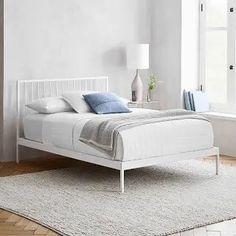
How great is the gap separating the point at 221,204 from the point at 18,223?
1.52 metres

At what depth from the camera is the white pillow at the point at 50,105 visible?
608 centimetres

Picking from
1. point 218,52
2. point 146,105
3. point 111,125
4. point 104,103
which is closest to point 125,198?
point 111,125

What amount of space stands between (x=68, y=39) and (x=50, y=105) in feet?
3.43

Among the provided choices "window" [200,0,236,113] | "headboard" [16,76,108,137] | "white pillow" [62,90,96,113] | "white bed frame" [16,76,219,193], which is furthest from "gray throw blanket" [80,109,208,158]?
"window" [200,0,236,113]

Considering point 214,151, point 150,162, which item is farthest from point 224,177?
point 150,162

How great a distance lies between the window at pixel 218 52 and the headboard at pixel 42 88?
1356mm

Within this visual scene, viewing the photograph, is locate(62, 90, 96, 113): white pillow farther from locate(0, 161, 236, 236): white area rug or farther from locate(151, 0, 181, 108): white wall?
locate(151, 0, 181, 108): white wall

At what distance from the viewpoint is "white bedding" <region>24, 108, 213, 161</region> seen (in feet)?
16.7

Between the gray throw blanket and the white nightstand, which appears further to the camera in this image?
the white nightstand

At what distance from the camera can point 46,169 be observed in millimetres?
6078

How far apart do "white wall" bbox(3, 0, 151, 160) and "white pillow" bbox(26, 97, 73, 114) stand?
367 mm

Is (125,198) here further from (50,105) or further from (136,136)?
(50,105)

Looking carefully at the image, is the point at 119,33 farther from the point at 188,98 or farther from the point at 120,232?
the point at 120,232

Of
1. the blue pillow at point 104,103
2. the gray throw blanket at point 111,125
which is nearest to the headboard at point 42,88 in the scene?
the blue pillow at point 104,103
